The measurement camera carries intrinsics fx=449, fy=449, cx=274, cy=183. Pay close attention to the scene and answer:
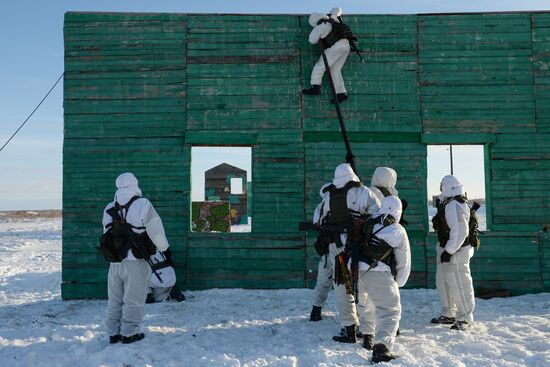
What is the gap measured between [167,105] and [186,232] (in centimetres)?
246

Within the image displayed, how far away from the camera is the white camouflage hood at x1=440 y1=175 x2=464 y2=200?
20.0ft

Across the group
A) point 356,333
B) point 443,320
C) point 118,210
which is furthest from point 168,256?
point 443,320

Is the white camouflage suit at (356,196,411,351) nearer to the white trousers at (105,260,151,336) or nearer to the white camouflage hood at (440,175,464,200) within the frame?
the white camouflage hood at (440,175,464,200)

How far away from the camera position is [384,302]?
190 inches

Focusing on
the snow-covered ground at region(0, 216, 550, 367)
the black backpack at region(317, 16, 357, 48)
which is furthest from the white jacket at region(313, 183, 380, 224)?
the black backpack at region(317, 16, 357, 48)

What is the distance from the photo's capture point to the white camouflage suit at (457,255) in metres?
5.90

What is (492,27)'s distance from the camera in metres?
8.80

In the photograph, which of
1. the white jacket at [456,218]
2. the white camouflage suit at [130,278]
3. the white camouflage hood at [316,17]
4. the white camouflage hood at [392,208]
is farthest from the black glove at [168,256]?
the white camouflage hood at [316,17]

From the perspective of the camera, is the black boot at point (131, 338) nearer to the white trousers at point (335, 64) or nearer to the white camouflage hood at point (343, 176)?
the white camouflage hood at point (343, 176)

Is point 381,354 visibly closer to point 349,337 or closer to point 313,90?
point 349,337

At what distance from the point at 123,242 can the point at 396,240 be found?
3126mm

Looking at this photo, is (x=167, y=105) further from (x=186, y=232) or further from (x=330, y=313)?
(x=330, y=313)

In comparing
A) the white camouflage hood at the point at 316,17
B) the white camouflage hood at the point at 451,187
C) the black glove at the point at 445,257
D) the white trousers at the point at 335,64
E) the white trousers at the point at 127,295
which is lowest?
the white trousers at the point at 127,295

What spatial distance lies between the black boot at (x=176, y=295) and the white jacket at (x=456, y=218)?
14.4 feet
